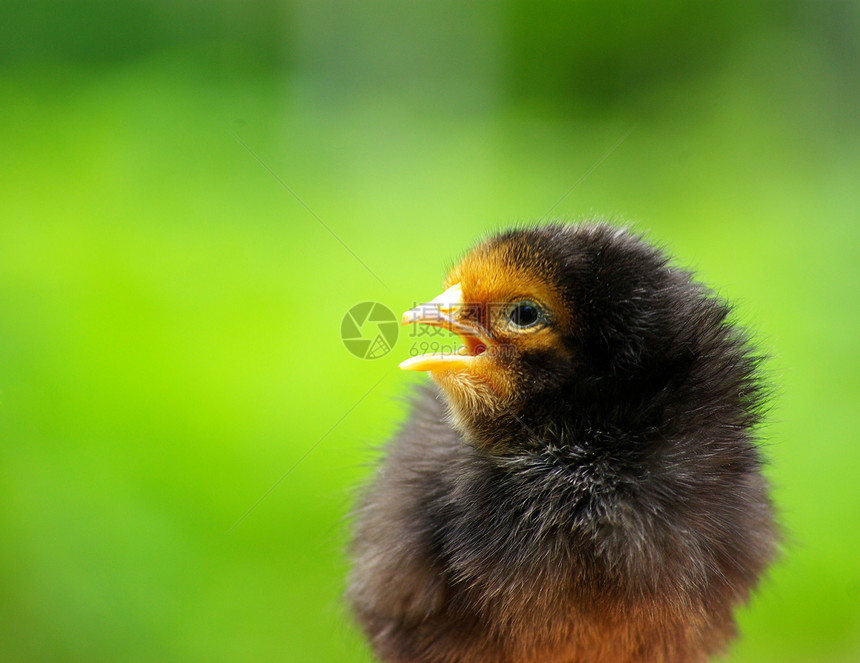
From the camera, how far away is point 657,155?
2355 mm

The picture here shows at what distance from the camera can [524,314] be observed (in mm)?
980

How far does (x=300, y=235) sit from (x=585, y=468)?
1.43m

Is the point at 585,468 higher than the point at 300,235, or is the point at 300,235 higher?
the point at 300,235

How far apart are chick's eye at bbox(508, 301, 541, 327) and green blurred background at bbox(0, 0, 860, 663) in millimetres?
913

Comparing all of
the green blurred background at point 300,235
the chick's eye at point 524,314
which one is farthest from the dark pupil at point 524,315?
the green blurred background at point 300,235

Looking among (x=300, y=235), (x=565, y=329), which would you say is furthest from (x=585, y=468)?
(x=300, y=235)

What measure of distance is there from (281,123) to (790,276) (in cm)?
152

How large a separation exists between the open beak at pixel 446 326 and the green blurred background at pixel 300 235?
0.86 m

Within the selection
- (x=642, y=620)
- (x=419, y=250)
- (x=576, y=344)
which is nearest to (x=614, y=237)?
(x=576, y=344)

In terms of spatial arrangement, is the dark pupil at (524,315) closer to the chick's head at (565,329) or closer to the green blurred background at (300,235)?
A: the chick's head at (565,329)

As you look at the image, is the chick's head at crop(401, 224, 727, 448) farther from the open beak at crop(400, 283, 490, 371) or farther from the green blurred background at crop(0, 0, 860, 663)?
the green blurred background at crop(0, 0, 860, 663)

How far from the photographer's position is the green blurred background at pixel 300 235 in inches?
73.5

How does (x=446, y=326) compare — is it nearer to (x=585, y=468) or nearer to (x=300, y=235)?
(x=585, y=468)

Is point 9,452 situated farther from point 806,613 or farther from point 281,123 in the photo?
point 806,613
